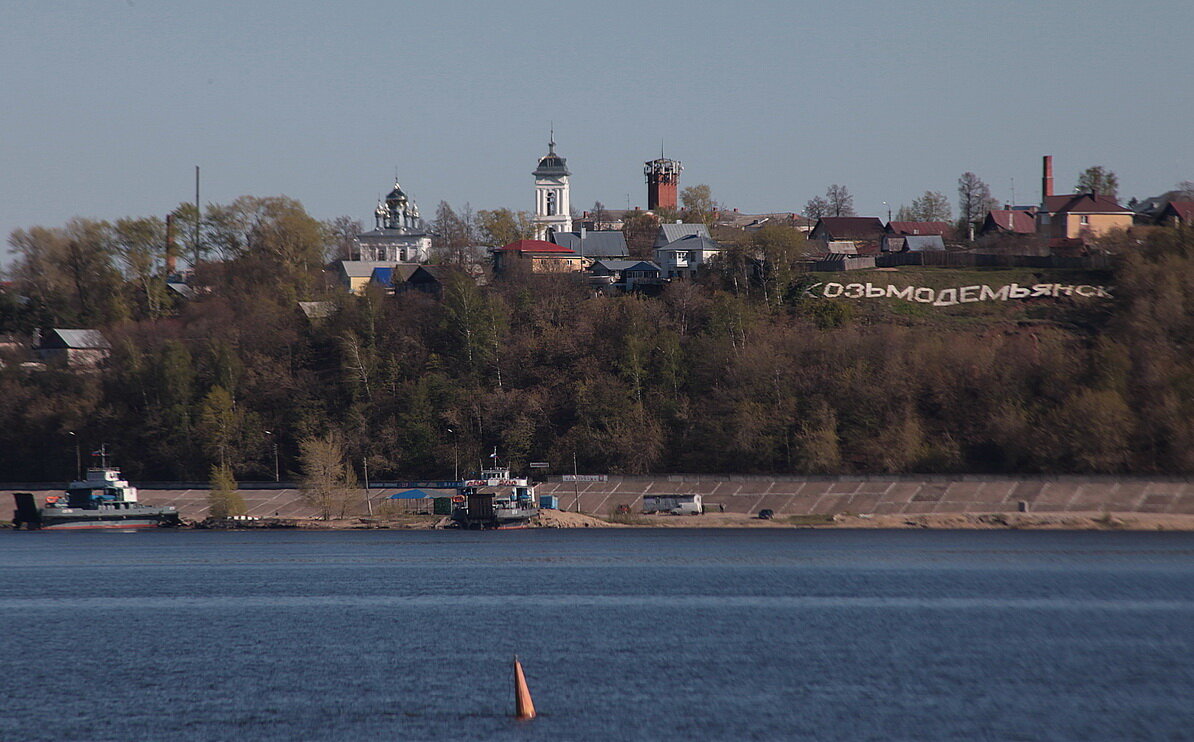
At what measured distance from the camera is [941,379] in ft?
273

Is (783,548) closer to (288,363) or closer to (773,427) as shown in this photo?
(773,427)

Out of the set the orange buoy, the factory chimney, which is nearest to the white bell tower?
the factory chimney

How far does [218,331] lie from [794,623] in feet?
254

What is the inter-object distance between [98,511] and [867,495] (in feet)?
157

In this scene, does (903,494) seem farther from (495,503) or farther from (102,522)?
(102,522)

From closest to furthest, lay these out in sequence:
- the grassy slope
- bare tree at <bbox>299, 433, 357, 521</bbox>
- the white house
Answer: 1. bare tree at <bbox>299, 433, 357, 521</bbox>
2. the grassy slope
3. the white house

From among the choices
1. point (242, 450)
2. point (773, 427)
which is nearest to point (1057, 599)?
point (773, 427)

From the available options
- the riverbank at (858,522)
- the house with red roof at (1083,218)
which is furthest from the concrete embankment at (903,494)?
the house with red roof at (1083,218)

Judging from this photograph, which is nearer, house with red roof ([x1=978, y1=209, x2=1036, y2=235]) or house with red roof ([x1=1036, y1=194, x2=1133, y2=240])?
house with red roof ([x1=1036, y1=194, x2=1133, y2=240])

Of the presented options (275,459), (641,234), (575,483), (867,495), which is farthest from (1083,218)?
Answer: (275,459)

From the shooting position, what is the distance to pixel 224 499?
8100 centimetres

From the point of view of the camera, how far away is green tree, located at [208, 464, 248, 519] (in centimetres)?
8088

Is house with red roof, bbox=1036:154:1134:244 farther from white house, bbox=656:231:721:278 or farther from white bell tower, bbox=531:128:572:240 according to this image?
white bell tower, bbox=531:128:572:240

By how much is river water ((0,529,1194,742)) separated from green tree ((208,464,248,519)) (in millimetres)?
21211
